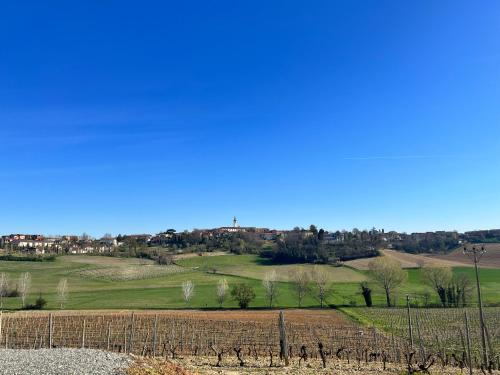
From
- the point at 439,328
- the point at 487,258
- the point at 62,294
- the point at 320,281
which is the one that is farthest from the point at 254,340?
the point at 487,258

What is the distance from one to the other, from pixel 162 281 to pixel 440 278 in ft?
226

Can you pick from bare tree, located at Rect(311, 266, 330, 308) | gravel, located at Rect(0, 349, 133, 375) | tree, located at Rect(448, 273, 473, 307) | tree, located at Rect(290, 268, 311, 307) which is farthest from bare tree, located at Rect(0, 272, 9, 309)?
tree, located at Rect(448, 273, 473, 307)

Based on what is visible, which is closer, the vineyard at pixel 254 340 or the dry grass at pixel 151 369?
the dry grass at pixel 151 369

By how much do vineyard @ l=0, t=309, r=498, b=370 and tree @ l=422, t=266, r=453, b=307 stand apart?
24.9 metres

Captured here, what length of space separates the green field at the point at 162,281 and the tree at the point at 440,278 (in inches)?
272

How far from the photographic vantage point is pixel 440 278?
90250 mm

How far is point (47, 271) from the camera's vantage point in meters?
122

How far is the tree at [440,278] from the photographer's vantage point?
8794 centimetres

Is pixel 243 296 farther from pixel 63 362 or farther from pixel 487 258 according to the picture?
pixel 487 258

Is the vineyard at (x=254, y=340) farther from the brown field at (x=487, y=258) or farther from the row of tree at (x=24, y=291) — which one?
the brown field at (x=487, y=258)

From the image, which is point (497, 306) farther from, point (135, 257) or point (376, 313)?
point (135, 257)

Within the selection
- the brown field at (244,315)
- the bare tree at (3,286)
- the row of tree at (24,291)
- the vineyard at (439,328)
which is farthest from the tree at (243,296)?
the bare tree at (3,286)

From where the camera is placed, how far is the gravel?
63.1ft

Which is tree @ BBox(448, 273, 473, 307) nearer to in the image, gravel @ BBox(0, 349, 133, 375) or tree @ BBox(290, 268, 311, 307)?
tree @ BBox(290, 268, 311, 307)
